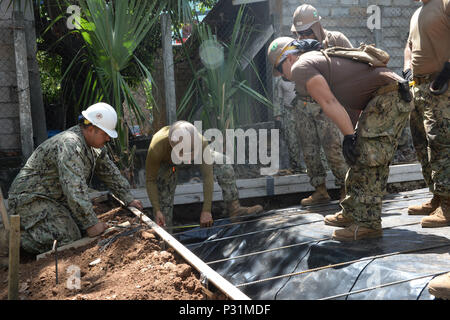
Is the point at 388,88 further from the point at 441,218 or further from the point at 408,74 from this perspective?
the point at 441,218

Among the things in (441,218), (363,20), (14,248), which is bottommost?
(441,218)

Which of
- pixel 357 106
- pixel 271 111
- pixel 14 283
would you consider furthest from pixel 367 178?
pixel 271 111

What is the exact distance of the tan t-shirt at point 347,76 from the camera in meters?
2.64

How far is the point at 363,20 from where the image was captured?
6488 millimetres

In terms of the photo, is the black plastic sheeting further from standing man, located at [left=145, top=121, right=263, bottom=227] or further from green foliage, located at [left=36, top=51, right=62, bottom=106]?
green foliage, located at [left=36, top=51, right=62, bottom=106]

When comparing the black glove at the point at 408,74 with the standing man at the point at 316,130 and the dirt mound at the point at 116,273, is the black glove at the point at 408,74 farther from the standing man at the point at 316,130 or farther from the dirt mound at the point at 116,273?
the dirt mound at the point at 116,273

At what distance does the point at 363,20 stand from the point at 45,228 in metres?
5.46

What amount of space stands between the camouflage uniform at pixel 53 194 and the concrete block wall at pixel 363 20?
3.82 m

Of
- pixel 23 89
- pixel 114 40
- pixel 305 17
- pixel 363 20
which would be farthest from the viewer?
pixel 363 20

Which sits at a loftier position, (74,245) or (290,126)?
(290,126)

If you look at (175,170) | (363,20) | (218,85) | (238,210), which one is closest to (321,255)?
(238,210)
